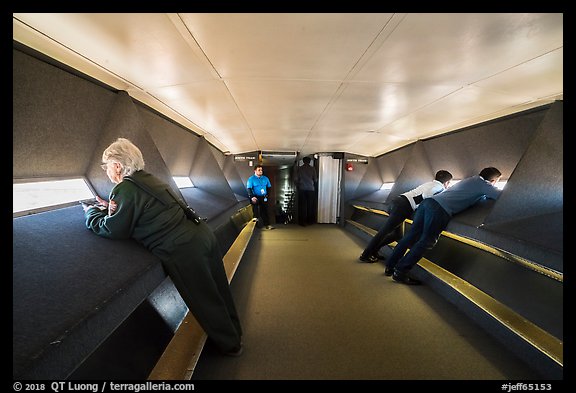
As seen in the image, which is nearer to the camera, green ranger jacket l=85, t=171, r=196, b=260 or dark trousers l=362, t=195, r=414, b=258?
green ranger jacket l=85, t=171, r=196, b=260

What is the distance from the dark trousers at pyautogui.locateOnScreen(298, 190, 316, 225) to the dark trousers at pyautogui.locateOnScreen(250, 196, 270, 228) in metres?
1.29

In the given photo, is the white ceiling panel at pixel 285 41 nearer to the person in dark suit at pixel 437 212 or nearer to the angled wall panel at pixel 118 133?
the angled wall panel at pixel 118 133

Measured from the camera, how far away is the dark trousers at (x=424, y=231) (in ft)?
11.8

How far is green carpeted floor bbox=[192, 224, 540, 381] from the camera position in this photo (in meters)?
2.05

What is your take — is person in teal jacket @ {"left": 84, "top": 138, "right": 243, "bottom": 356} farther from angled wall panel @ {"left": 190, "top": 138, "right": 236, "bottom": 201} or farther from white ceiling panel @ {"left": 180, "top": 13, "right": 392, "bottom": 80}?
angled wall panel @ {"left": 190, "top": 138, "right": 236, "bottom": 201}

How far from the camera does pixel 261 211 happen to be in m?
8.87

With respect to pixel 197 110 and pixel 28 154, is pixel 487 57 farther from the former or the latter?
pixel 28 154

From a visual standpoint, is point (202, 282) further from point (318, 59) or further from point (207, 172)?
point (207, 172)

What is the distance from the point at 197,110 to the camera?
164 inches

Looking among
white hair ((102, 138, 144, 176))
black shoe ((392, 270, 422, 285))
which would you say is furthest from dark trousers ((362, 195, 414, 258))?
white hair ((102, 138, 144, 176))
